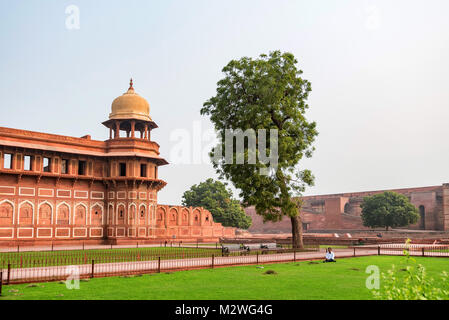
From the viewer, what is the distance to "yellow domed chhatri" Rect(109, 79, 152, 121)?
135ft

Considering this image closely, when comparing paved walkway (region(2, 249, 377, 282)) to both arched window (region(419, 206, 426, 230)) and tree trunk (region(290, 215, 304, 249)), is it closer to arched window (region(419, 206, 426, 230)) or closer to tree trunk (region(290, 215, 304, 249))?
tree trunk (region(290, 215, 304, 249))

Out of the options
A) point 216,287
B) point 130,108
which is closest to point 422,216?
point 130,108

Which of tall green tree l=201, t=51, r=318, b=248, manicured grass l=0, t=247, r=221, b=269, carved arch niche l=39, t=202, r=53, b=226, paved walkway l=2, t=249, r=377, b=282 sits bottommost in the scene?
manicured grass l=0, t=247, r=221, b=269

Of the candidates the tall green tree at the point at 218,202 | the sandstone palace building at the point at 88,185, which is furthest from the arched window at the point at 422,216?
the sandstone palace building at the point at 88,185

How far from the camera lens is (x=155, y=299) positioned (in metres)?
10.4

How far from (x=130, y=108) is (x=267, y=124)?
1909 centimetres

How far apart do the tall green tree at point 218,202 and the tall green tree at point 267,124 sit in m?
34.2

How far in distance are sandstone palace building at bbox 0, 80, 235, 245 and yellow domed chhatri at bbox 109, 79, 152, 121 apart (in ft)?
0.31

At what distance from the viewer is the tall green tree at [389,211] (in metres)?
58.3

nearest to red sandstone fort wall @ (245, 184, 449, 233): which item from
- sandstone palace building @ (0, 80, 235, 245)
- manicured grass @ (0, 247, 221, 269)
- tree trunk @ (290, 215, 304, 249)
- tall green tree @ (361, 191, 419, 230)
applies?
tall green tree @ (361, 191, 419, 230)

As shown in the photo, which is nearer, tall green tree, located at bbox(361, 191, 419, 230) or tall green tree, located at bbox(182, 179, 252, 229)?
tall green tree, located at bbox(361, 191, 419, 230)

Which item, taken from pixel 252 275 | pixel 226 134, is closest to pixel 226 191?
pixel 226 134

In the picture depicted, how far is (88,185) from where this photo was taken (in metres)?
39.1
